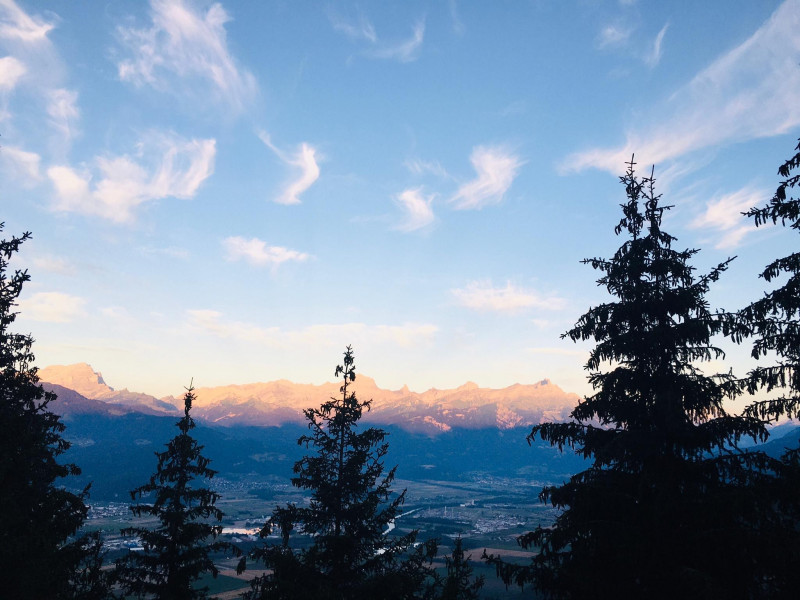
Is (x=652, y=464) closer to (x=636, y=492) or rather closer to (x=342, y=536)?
(x=636, y=492)

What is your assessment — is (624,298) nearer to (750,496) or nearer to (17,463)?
(750,496)

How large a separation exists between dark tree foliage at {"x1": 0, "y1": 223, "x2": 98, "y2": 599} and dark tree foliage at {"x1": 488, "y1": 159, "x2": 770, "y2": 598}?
13.7 meters

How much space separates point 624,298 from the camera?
1412 cm

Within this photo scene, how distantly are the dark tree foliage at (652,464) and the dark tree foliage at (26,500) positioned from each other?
13678mm

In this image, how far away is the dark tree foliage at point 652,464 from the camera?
11148 mm

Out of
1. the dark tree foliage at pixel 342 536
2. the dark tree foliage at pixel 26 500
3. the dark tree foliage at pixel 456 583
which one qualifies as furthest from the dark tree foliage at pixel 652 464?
the dark tree foliage at pixel 26 500

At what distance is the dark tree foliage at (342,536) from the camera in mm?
15258

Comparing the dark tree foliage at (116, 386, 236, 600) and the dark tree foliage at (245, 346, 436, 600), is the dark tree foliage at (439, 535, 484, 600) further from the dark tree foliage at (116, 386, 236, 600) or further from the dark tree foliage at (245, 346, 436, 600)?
the dark tree foliage at (116, 386, 236, 600)

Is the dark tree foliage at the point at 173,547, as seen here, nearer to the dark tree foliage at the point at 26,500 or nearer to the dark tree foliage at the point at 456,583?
the dark tree foliage at the point at 26,500

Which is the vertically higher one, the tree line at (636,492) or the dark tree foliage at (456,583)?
the tree line at (636,492)

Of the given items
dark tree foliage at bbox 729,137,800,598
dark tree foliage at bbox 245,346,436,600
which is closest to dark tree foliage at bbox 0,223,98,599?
dark tree foliage at bbox 245,346,436,600

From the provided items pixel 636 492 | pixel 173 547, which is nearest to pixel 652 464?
pixel 636 492

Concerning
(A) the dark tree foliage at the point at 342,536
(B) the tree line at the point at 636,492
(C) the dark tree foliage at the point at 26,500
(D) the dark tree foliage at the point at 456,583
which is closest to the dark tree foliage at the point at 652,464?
(B) the tree line at the point at 636,492

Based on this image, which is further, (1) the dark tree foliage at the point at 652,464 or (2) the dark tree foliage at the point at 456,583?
(2) the dark tree foliage at the point at 456,583
